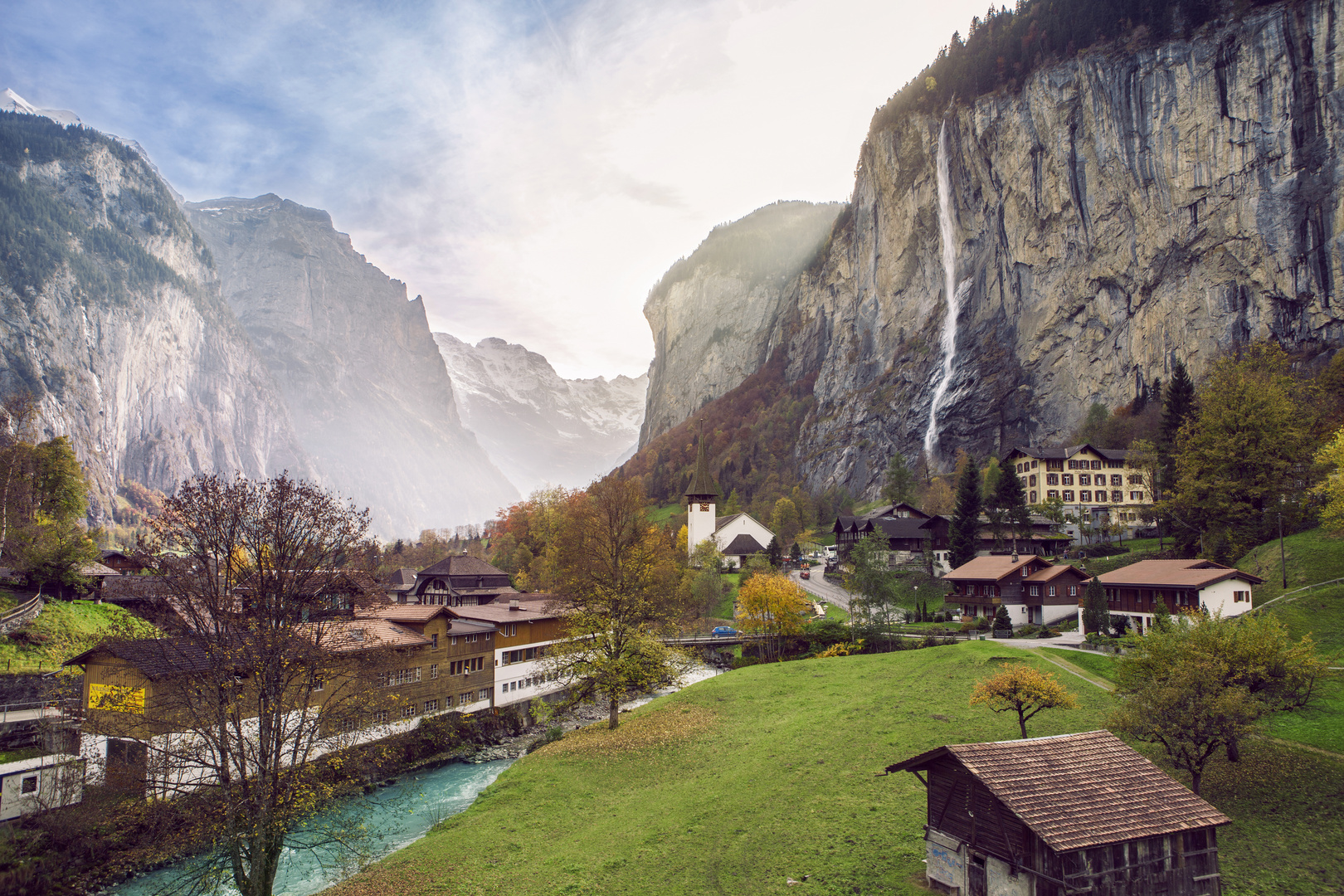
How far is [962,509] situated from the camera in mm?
67188

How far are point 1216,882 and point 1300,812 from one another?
19.2 ft

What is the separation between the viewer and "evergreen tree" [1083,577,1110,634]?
40.9 metres

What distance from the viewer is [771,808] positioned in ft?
70.8

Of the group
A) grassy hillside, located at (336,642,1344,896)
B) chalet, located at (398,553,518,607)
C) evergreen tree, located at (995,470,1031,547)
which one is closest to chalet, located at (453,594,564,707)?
chalet, located at (398,553,518,607)

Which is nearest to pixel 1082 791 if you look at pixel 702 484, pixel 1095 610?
pixel 1095 610

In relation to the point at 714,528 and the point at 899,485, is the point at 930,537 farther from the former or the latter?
the point at 714,528

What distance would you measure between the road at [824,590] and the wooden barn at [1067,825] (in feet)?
150

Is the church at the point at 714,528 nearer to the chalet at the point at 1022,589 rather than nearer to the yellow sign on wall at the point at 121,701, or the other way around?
the chalet at the point at 1022,589

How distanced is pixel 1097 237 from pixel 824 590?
71.3 meters

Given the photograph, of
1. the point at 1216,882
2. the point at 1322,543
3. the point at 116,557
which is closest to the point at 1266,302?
the point at 1322,543

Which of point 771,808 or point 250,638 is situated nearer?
point 250,638

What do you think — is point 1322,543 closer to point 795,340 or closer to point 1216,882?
point 1216,882

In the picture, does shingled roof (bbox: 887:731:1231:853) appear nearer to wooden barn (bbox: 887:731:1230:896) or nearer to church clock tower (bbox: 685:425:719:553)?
wooden barn (bbox: 887:731:1230:896)

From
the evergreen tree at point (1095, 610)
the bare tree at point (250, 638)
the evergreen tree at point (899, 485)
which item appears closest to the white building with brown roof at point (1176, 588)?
the evergreen tree at point (1095, 610)
